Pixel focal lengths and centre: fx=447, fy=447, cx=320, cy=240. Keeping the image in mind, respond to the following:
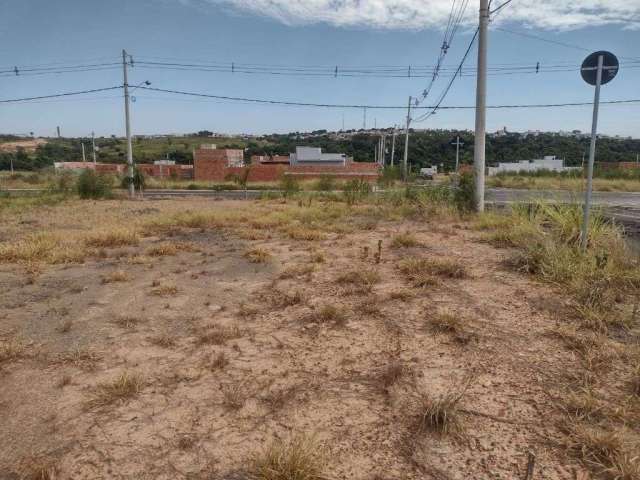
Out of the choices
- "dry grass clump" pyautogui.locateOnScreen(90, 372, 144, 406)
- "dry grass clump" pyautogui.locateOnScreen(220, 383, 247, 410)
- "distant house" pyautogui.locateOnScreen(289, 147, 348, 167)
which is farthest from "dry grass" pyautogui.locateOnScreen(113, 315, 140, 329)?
"distant house" pyautogui.locateOnScreen(289, 147, 348, 167)

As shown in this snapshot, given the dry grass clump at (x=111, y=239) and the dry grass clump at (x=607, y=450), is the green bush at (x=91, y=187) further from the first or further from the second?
the dry grass clump at (x=607, y=450)

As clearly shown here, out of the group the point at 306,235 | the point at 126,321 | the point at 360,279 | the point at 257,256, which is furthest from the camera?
the point at 306,235

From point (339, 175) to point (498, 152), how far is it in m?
41.6

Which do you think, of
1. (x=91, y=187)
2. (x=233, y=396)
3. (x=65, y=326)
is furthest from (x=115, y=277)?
(x=91, y=187)

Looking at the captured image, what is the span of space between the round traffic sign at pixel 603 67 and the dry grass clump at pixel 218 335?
5.52m

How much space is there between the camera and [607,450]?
237cm

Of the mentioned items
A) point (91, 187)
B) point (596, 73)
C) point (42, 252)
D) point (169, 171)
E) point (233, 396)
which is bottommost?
point (233, 396)

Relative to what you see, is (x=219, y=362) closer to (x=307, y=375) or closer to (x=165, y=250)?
(x=307, y=375)

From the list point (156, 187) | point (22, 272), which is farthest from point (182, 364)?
point (156, 187)

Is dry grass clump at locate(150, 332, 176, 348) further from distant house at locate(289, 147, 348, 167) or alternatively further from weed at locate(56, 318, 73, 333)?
distant house at locate(289, 147, 348, 167)

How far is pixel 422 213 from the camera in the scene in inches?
496

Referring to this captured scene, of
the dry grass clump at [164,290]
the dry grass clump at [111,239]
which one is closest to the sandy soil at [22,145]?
the dry grass clump at [111,239]

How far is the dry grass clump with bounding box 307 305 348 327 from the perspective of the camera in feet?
14.5

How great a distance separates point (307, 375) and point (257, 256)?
4196mm
